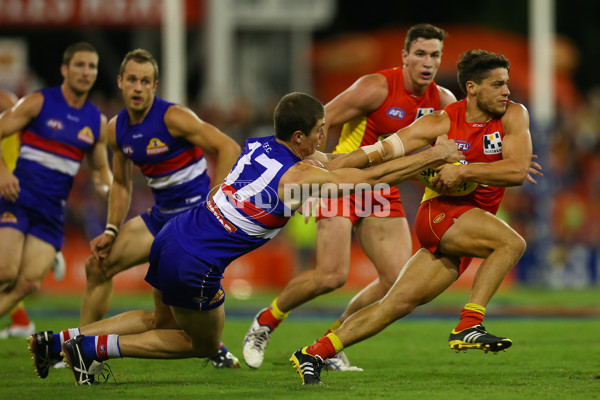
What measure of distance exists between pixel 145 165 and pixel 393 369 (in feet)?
9.13

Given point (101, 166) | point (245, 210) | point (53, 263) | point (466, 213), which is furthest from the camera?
point (53, 263)

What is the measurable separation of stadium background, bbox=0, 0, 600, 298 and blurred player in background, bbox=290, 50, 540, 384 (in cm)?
1102

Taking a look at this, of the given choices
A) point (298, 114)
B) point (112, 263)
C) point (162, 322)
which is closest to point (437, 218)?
point (298, 114)

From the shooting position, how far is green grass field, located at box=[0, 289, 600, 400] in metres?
6.84

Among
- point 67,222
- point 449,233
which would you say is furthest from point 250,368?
point 67,222

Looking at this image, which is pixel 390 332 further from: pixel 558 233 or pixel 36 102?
pixel 558 233

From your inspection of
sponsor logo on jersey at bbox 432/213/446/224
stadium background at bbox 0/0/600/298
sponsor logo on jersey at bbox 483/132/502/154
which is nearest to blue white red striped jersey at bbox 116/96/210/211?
sponsor logo on jersey at bbox 432/213/446/224

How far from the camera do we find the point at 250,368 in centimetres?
856

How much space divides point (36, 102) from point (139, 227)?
5.68ft

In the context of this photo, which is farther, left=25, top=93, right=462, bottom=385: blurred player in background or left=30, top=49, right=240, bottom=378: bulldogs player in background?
left=30, top=49, right=240, bottom=378: bulldogs player in background

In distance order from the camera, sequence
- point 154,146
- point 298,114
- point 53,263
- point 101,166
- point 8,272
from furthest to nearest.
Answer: point 53,263, point 101,166, point 8,272, point 154,146, point 298,114

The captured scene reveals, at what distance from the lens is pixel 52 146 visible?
30.7 feet

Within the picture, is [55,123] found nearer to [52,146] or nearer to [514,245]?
[52,146]

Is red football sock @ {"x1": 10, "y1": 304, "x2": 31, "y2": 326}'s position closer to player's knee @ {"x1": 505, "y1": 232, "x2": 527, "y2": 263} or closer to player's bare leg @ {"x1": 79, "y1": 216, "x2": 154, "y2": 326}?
player's bare leg @ {"x1": 79, "y1": 216, "x2": 154, "y2": 326}
